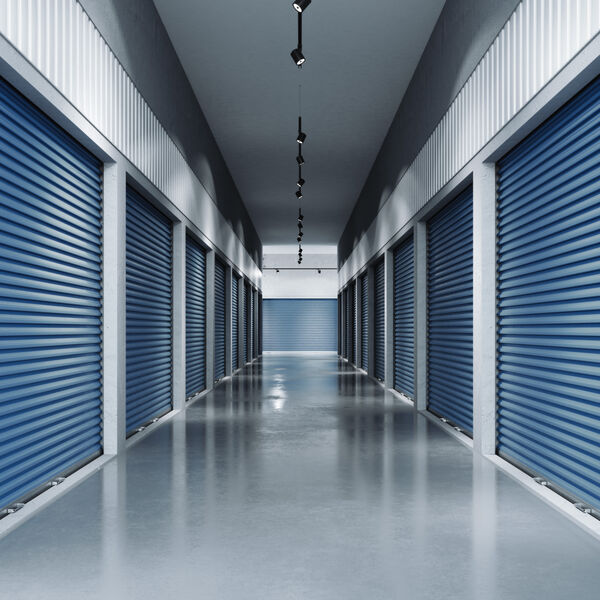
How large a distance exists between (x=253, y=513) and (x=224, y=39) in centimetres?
624

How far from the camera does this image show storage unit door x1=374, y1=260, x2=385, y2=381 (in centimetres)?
1366

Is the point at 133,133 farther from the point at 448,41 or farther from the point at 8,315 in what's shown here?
the point at 448,41

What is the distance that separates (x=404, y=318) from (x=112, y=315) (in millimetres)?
5993

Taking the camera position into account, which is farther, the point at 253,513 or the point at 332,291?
the point at 332,291

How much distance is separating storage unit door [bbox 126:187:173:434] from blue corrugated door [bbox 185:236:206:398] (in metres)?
1.28

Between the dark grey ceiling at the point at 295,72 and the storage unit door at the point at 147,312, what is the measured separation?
2329 mm

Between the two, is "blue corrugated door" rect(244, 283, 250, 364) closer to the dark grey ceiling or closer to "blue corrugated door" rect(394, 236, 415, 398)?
the dark grey ceiling

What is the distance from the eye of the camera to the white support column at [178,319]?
8.70m

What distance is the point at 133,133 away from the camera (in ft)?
20.7

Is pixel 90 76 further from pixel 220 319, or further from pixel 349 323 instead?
pixel 349 323

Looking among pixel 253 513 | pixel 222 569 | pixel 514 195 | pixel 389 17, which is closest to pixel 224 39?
pixel 389 17

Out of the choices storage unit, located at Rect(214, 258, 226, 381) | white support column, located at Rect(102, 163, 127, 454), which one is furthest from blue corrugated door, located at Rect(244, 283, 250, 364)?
white support column, located at Rect(102, 163, 127, 454)

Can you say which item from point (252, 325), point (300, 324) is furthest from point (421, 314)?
point (300, 324)

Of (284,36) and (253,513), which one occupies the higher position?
(284,36)
